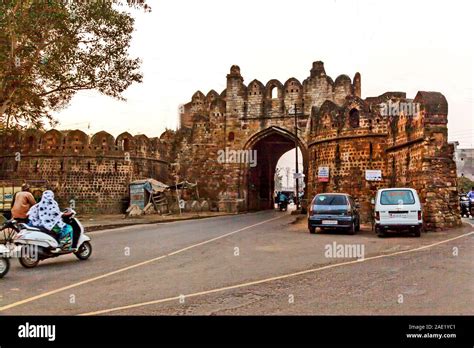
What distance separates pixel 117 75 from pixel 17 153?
1139cm

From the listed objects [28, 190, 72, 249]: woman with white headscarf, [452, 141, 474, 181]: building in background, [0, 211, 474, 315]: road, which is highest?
[452, 141, 474, 181]: building in background

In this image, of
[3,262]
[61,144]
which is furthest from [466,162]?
[3,262]

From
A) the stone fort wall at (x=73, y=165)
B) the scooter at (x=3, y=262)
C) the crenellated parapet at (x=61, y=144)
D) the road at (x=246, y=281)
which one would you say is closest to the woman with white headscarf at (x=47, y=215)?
the road at (x=246, y=281)

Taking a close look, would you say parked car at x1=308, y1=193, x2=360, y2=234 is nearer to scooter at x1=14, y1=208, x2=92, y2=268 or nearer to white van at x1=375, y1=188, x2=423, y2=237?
white van at x1=375, y1=188, x2=423, y2=237

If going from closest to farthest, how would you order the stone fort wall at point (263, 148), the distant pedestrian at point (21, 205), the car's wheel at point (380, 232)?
the distant pedestrian at point (21, 205), the car's wheel at point (380, 232), the stone fort wall at point (263, 148)

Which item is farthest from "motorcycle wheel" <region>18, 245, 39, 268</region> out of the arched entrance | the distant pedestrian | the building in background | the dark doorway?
the building in background

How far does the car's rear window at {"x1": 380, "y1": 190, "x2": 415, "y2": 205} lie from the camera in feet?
44.5

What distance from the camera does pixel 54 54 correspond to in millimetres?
17250

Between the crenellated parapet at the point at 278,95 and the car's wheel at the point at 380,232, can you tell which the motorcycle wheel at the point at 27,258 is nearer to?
the car's wheel at the point at 380,232

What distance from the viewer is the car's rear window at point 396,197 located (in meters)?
13.6

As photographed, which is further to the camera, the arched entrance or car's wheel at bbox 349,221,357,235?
the arched entrance

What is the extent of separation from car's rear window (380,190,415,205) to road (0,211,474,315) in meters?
2.03

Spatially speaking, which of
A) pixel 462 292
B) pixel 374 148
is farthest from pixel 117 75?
pixel 462 292

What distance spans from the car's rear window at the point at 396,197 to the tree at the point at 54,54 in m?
11.1
